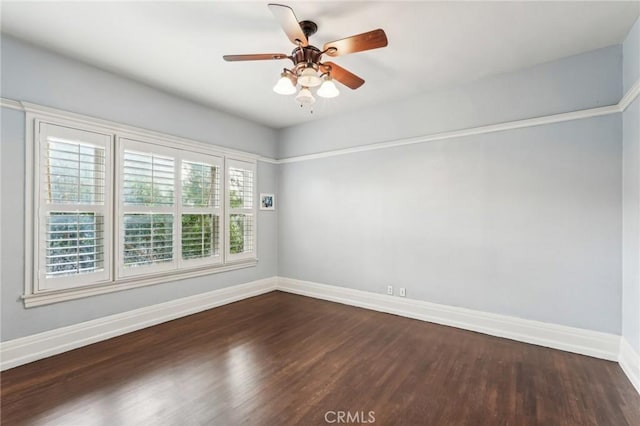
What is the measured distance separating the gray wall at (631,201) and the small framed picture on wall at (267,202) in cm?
470

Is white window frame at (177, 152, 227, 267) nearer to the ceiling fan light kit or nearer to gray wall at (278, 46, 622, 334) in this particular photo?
gray wall at (278, 46, 622, 334)

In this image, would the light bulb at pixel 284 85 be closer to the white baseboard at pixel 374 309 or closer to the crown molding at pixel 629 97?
the crown molding at pixel 629 97

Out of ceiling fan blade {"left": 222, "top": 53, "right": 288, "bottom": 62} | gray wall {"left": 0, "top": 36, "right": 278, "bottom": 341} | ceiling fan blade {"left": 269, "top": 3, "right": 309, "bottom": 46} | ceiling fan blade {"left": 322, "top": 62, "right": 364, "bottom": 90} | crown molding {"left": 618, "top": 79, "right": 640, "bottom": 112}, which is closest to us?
ceiling fan blade {"left": 269, "top": 3, "right": 309, "bottom": 46}

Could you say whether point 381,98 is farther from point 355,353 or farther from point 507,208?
point 355,353

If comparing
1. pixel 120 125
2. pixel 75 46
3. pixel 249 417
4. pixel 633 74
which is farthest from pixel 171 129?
pixel 633 74

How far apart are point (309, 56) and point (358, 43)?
436mm

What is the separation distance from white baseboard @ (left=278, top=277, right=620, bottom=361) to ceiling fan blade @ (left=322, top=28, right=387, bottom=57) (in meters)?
3.19

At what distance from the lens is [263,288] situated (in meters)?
5.31

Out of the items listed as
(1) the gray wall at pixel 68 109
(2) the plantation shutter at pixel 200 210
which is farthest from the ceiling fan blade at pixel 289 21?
(2) the plantation shutter at pixel 200 210

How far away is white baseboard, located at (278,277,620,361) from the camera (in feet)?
9.70

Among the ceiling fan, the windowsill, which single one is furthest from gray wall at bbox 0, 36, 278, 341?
the ceiling fan

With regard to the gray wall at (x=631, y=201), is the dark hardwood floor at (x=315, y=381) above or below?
below

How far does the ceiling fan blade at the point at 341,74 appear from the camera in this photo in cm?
258

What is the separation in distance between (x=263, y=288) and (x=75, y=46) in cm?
409
